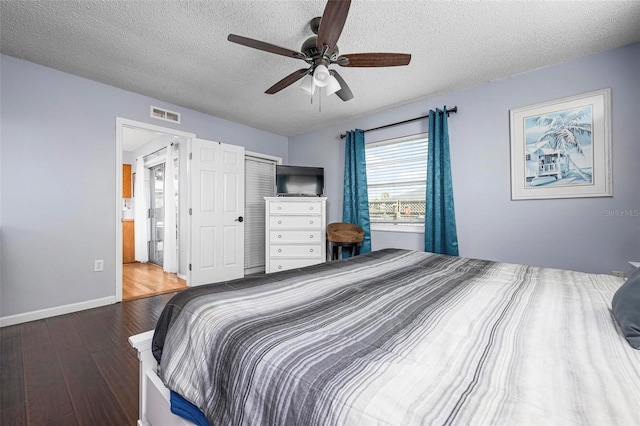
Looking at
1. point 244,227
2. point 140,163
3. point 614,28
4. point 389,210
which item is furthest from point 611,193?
point 140,163

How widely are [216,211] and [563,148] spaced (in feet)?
13.8

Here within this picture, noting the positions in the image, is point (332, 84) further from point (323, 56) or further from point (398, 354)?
point (398, 354)

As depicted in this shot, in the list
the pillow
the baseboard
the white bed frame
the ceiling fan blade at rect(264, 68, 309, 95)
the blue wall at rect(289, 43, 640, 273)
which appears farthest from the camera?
the baseboard

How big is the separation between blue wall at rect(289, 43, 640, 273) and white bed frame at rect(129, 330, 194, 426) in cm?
304

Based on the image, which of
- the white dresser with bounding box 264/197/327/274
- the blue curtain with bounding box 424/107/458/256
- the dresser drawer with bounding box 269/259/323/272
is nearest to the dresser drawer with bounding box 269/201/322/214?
the white dresser with bounding box 264/197/327/274

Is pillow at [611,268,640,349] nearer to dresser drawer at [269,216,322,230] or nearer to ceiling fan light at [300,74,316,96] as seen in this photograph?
ceiling fan light at [300,74,316,96]

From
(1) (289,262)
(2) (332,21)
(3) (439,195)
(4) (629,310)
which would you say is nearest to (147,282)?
(1) (289,262)

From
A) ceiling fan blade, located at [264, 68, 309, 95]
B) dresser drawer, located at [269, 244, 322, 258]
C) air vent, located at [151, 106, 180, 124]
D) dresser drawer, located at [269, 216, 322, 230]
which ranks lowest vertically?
dresser drawer, located at [269, 244, 322, 258]

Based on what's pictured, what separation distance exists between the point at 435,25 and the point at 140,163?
19.6 ft

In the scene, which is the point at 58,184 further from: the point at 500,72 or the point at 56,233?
the point at 500,72

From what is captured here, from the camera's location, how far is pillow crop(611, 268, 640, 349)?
0.69 meters

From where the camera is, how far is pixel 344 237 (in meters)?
3.56

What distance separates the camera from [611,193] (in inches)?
89.1

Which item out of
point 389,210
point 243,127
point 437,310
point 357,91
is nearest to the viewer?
point 437,310
